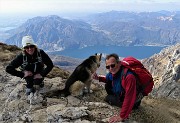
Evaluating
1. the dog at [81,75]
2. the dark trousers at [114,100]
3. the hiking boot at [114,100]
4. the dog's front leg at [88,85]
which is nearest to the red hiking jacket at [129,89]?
the dark trousers at [114,100]

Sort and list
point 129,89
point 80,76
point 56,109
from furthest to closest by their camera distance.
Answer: point 80,76, point 56,109, point 129,89

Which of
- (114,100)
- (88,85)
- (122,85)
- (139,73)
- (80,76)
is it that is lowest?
(114,100)

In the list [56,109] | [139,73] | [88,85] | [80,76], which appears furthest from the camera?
[88,85]

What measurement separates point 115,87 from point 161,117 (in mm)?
3290

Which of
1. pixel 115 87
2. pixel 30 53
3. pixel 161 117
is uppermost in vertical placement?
pixel 30 53

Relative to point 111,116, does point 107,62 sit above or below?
above

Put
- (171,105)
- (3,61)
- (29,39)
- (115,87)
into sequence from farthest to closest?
(3,61) → (171,105) → (29,39) → (115,87)

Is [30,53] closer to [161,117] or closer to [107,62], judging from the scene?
[107,62]

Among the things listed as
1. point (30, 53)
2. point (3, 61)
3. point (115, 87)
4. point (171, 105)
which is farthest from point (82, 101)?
point (3, 61)

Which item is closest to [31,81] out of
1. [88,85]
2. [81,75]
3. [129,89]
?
[81,75]

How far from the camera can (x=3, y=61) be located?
21.0 meters

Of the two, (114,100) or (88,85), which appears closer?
(114,100)

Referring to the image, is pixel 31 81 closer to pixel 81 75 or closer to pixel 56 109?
pixel 56 109

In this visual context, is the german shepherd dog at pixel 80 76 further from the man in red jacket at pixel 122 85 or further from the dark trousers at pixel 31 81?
the man in red jacket at pixel 122 85
